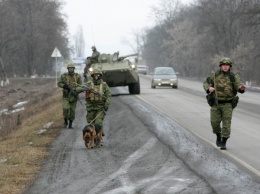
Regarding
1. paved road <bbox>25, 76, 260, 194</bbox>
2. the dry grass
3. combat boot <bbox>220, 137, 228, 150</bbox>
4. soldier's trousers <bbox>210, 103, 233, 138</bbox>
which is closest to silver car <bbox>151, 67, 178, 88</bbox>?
the dry grass

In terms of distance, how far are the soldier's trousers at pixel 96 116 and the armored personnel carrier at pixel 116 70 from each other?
15.6m

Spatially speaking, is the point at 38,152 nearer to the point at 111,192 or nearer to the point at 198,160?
the point at 198,160

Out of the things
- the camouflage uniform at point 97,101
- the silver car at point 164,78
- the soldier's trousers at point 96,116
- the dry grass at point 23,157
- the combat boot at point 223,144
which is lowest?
the silver car at point 164,78

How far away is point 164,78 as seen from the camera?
42125mm

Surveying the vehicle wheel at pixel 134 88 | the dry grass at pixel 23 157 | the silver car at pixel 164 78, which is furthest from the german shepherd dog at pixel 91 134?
the silver car at pixel 164 78

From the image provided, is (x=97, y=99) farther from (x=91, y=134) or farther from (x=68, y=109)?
(x=68, y=109)

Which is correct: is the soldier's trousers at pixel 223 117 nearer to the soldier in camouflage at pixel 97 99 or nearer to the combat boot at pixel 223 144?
the combat boot at pixel 223 144

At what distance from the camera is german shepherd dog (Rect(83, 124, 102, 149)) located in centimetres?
1323

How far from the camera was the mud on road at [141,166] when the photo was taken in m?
8.88

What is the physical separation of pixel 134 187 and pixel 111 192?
440 mm

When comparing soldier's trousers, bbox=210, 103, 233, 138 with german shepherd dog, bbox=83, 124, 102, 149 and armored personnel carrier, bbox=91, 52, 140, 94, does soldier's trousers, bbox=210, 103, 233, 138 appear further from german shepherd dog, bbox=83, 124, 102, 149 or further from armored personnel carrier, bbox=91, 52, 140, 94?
armored personnel carrier, bbox=91, 52, 140, 94

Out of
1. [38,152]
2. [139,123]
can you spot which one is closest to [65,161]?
[38,152]

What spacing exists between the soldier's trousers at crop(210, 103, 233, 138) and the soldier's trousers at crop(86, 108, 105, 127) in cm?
250

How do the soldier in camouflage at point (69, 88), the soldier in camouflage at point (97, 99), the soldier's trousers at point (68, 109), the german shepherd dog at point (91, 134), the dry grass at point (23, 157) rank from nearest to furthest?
1. the dry grass at point (23, 157)
2. the german shepherd dog at point (91, 134)
3. the soldier in camouflage at point (97, 99)
4. the soldier in camouflage at point (69, 88)
5. the soldier's trousers at point (68, 109)
